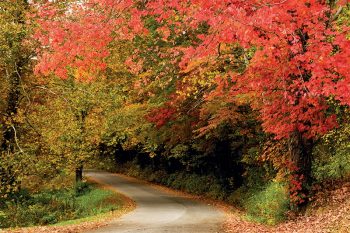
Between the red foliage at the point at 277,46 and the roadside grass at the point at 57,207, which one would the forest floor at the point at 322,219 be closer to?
the red foliage at the point at 277,46

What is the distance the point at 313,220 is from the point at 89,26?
31.5 feet

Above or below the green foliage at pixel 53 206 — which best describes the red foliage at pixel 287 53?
above

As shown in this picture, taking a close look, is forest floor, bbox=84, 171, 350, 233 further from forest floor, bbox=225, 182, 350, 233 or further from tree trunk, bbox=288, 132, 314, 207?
tree trunk, bbox=288, 132, 314, 207

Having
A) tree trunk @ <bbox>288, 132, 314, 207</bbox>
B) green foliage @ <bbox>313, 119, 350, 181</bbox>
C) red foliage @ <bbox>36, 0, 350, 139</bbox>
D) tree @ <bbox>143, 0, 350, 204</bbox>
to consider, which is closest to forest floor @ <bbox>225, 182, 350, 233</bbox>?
tree trunk @ <bbox>288, 132, 314, 207</bbox>

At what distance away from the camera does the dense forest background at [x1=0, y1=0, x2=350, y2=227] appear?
40.4 ft

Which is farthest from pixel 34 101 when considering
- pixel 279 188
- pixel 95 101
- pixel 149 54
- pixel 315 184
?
pixel 315 184

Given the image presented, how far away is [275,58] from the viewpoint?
542 inches

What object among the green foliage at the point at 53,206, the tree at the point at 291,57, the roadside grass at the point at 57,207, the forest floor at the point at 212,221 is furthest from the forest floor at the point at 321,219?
the green foliage at the point at 53,206

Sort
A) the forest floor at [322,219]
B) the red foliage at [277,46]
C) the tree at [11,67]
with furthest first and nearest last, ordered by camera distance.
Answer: the tree at [11,67] → the forest floor at [322,219] → the red foliage at [277,46]

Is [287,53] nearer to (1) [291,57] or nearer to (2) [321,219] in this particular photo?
(1) [291,57]

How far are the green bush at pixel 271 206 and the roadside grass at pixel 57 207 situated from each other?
22.8 feet

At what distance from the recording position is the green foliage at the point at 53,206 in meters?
23.8

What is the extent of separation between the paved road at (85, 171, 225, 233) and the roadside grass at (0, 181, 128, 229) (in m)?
1.92

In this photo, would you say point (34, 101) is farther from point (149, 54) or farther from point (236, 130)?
point (236, 130)
